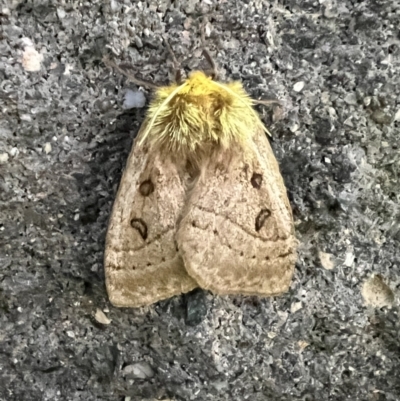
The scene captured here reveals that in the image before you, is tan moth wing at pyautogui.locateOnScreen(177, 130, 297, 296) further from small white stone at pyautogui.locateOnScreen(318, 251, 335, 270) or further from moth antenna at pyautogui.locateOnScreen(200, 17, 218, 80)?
moth antenna at pyautogui.locateOnScreen(200, 17, 218, 80)

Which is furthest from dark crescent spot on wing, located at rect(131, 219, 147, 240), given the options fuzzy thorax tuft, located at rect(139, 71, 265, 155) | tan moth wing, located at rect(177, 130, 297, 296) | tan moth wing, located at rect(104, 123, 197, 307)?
fuzzy thorax tuft, located at rect(139, 71, 265, 155)

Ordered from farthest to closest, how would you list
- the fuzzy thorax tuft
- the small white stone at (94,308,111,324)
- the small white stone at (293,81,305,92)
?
the small white stone at (94,308,111,324)
the small white stone at (293,81,305,92)
the fuzzy thorax tuft

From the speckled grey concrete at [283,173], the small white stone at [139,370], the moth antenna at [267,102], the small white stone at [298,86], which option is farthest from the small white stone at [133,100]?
the small white stone at [139,370]

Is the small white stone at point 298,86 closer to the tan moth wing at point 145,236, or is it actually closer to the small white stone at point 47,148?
the tan moth wing at point 145,236

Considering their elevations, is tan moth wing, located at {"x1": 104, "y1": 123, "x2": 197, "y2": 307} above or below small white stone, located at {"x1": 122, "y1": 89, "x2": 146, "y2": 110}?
below

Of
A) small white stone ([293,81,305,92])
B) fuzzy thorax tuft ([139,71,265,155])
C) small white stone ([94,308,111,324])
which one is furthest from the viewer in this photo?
small white stone ([94,308,111,324])

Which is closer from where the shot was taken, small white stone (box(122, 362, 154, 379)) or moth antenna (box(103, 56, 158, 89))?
moth antenna (box(103, 56, 158, 89))

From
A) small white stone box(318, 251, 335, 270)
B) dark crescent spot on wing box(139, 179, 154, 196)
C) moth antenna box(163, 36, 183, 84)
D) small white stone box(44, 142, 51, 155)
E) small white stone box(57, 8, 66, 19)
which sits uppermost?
small white stone box(57, 8, 66, 19)

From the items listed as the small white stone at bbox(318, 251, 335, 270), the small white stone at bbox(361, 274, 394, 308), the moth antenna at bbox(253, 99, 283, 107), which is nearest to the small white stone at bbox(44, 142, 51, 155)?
the moth antenna at bbox(253, 99, 283, 107)

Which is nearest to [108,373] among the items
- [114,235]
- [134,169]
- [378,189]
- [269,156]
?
[114,235]
